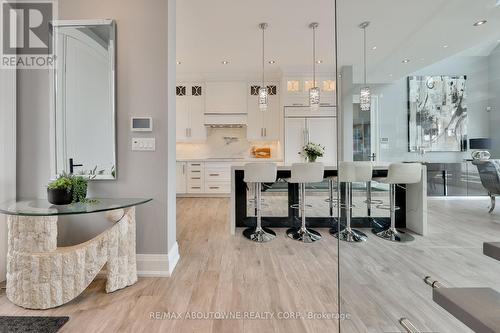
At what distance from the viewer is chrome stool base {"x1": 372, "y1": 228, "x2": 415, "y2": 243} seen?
276 centimetres

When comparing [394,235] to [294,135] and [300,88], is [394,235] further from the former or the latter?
[300,88]

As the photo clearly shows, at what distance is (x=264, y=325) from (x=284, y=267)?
805mm

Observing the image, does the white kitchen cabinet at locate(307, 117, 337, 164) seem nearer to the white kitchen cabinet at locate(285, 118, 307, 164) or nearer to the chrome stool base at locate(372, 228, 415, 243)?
the white kitchen cabinet at locate(285, 118, 307, 164)

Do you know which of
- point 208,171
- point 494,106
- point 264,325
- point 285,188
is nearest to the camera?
point 264,325

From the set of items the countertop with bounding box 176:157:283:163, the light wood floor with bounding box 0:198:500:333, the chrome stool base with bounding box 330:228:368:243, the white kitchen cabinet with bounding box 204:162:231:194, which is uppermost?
the countertop with bounding box 176:157:283:163

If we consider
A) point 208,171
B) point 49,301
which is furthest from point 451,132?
point 208,171

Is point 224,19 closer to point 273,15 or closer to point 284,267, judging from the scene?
point 273,15

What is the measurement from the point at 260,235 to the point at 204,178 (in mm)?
2940

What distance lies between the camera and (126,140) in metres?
2.09

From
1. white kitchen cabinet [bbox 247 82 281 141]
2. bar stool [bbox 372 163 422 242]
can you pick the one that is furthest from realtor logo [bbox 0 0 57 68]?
white kitchen cabinet [bbox 247 82 281 141]

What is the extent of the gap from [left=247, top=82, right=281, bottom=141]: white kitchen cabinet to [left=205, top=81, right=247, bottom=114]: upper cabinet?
6.8 inches

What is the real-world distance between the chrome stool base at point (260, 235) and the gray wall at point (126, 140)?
1224 millimetres

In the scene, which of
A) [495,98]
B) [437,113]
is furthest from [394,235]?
[495,98]

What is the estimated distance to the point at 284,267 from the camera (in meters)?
2.23
